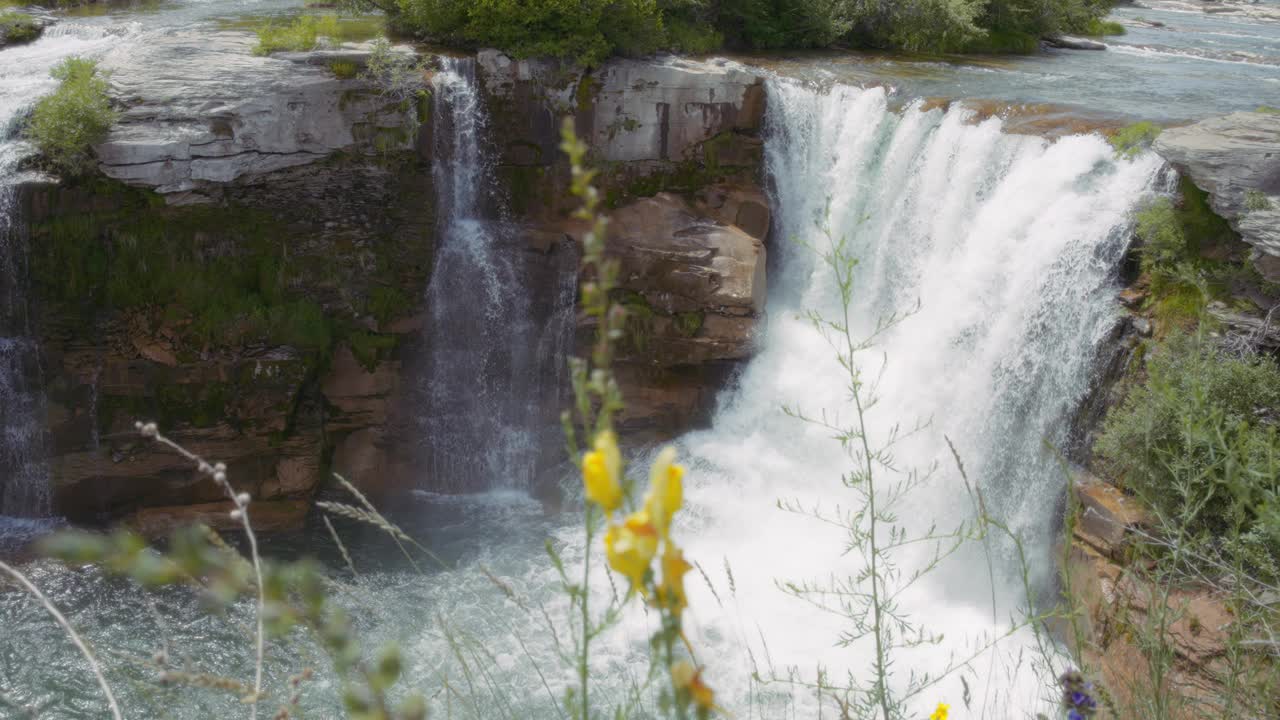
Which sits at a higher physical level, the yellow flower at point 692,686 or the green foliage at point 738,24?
the green foliage at point 738,24

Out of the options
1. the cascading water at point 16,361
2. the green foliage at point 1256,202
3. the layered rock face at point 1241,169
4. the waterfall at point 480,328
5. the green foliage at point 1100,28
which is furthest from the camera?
the green foliage at point 1100,28

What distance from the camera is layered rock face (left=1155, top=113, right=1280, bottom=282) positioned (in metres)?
7.23

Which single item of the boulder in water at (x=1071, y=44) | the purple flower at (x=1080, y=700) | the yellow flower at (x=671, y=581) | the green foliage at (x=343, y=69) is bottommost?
the purple flower at (x=1080, y=700)

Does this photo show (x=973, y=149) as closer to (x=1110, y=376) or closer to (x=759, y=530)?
(x=1110, y=376)

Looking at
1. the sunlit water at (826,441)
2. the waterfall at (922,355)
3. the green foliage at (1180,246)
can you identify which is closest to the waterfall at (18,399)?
→ the sunlit water at (826,441)

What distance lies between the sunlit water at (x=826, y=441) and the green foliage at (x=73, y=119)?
0.44 metres

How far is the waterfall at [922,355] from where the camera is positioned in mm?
8000

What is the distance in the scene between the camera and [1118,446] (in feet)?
23.6

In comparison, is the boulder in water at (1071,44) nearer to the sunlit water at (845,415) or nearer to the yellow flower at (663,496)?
the sunlit water at (845,415)

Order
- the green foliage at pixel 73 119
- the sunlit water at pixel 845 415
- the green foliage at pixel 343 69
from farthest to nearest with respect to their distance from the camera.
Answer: the green foliage at pixel 343 69
the green foliage at pixel 73 119
the sunlit water at pixel 845 415

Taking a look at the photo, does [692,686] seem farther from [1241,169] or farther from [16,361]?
[16,361]

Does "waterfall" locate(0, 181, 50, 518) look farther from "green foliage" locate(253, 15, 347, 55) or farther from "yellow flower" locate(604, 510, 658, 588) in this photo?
"yellow flower" locate(604, 510, 658, 588)

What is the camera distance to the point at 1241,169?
24.9 feet

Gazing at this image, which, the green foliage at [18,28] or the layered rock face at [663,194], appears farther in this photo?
the green foliage at [18,28]
